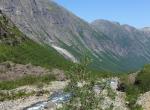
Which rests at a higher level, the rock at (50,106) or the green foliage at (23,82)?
the green foliage at (23,82)

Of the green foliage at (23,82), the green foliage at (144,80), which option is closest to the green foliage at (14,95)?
the green foliage at (144,80)

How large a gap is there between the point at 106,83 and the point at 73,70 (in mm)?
2655

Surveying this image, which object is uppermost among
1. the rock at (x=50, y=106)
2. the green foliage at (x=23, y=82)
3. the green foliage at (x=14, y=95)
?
the green foliage at (x=23, y=82)

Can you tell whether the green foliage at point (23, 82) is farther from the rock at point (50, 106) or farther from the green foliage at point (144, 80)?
the rock at point (50, 106)

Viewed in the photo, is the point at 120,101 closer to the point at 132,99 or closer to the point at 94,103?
the point at 132,99

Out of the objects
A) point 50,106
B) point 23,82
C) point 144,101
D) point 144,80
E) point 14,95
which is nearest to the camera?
point 144,101

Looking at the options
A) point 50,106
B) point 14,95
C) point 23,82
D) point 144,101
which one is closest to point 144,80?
point 144,101

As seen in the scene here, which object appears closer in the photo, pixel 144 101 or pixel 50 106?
pixel 144 101

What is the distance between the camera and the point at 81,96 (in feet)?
99.2

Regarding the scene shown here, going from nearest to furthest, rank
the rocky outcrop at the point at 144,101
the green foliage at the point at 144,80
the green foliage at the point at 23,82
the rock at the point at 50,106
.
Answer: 1. the rocky outcrop at the point at 144,101
2. the rock at the point at 50,106
3. the green foliage at the point at 144,80
4. the green foliage at the point at 23,82

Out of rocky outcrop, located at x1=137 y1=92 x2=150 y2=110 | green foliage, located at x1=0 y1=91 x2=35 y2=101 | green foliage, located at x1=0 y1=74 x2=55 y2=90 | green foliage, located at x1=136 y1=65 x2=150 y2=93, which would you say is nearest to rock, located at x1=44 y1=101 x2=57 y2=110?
rocky outcrop, located at x1=137 y1=92 x2=150 y2=110

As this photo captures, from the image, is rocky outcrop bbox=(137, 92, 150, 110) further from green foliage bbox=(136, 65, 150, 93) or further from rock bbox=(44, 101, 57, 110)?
rock bbox=(44, 101, 57, 110)

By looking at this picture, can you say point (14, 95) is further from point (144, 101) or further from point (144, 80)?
point (144, 101)

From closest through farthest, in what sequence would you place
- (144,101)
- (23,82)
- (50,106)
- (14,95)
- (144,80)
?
(144,101)
(50,106)
(144,80)
(14,95)
(23,82)
